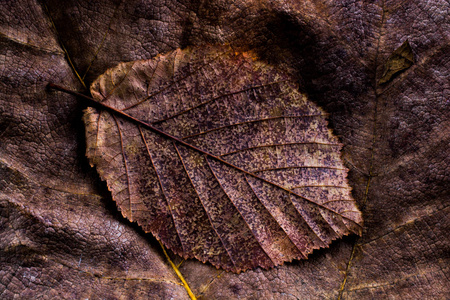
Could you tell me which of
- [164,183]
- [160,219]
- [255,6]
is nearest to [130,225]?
[160,219]

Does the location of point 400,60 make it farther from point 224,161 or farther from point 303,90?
point 224,161

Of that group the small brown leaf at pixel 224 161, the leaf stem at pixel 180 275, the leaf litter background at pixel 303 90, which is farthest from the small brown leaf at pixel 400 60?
the leaf stem at pixel 180 275

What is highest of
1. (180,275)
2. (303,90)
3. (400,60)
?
(400,60)

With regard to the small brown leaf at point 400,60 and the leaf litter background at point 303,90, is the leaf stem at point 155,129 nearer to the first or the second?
the leaf litter background at point 303,90

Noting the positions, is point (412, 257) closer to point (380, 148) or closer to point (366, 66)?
point (380, 148)

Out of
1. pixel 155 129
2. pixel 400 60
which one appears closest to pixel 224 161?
pixel 155 129

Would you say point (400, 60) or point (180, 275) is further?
point (180, 275)
